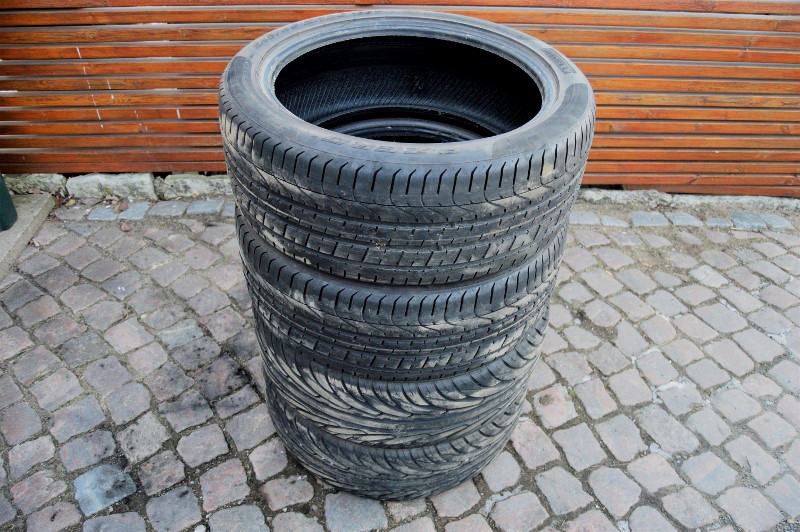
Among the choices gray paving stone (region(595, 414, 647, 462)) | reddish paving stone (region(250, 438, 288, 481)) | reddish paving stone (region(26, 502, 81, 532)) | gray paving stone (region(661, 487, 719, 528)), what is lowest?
gray paving stone (region(661, 487, 719, 528))

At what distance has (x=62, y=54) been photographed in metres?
3.73

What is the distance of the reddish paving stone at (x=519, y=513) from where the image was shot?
2.42m

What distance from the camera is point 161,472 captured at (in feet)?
8.32

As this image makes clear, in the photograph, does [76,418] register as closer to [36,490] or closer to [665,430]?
[36,490]

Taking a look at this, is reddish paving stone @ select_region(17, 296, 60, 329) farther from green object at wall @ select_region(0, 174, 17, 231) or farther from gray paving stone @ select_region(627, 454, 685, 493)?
gray paving stone @ select_region(627, 454, 685, 493)

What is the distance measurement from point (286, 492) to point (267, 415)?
1.40ft

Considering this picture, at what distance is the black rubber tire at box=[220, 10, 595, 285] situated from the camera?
155cm

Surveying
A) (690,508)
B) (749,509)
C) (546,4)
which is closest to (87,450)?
(690,508)

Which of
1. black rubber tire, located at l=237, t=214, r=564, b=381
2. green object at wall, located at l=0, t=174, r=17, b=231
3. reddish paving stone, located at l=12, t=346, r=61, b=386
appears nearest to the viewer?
black rubber tire, located at l=237, t=214, r=564, b=381

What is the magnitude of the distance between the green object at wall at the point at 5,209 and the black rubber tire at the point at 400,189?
2607 mm

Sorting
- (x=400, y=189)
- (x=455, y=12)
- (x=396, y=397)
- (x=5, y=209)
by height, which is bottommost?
(x=5, y=209)

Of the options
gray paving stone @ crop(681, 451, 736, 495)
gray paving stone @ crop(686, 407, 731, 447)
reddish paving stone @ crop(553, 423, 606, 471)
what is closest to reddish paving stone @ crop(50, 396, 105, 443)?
reddish paving stone @ crop(553, 423, 606, 471)

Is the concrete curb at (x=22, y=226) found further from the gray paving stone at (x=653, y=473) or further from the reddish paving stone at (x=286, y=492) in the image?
the gray paving stone at (x=653, y=473)

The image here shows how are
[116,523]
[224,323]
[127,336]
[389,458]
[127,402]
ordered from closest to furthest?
[389,458]
[116,523]
[127,402]
[127,336]
[224,323]
